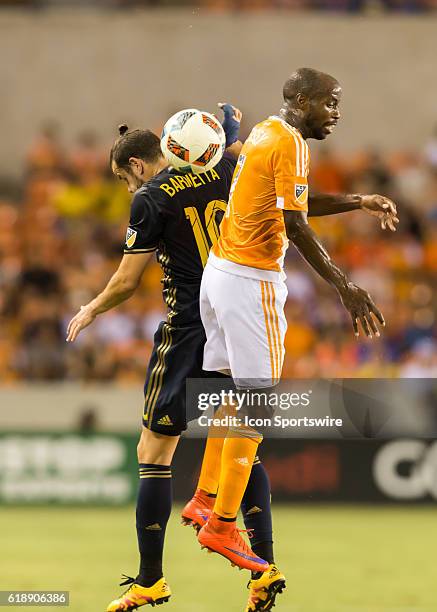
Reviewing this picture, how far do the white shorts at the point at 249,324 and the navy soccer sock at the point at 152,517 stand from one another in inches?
27.2

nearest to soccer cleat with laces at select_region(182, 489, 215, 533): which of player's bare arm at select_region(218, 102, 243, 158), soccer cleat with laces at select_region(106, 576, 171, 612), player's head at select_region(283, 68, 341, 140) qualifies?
soccer cleat with laces at select_region(106, 576, 171, 612)

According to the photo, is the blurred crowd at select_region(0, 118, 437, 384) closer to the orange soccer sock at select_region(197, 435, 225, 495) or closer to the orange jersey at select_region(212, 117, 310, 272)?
the orange soccer sock at select_region(197, 435, 225, 495)

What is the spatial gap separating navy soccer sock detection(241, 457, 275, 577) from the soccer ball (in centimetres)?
152

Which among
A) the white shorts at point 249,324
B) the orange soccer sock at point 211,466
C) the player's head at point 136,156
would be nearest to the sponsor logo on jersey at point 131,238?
the player's head at point 136,156

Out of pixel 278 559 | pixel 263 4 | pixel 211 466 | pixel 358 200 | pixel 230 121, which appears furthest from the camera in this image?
pixel 263 4

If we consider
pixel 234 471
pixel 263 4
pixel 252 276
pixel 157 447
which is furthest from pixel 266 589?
pixel 263 4

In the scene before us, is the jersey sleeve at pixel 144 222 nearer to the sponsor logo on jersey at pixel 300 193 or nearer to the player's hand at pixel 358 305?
the sponsor logo on jersey at pixel 300 193

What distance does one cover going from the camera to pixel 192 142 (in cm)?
613

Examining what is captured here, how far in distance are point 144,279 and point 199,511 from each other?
7215 mm

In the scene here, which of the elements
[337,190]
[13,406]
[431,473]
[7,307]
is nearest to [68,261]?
[7,307]

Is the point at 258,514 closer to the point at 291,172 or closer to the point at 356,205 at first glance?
the point at 356,205

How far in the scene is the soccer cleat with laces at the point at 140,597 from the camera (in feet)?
20.1

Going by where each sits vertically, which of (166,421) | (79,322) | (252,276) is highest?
(252,276)

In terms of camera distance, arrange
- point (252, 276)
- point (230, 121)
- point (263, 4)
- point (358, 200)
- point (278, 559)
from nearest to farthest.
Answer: point (252, 276) → point (358, 200) → point (230, 121) → point (278, 559) → point (263, 4)
